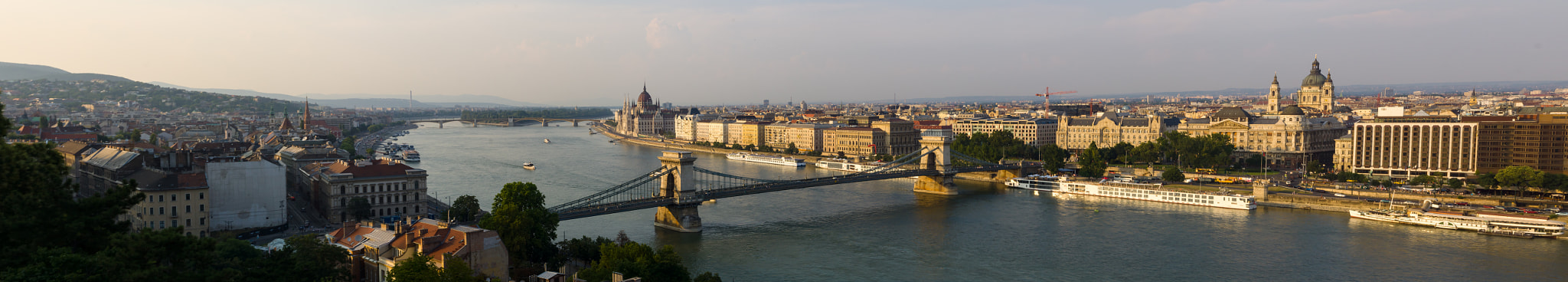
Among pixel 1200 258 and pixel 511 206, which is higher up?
pixel 511 206

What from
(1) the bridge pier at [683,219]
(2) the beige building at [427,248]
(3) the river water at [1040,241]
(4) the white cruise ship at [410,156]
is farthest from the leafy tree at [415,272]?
(4) the white cruise ship at [410,156]

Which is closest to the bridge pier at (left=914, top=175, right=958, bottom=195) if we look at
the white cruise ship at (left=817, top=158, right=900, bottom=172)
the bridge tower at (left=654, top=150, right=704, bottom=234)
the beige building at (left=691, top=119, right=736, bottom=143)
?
the white cruise ship at (left=817, top=158, right=900, bottom=172)

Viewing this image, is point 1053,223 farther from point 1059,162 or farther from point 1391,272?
point 1059,162

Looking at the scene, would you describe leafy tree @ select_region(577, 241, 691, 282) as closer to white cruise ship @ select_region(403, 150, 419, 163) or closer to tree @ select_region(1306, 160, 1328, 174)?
tree @ select_region(1306, 160, 1328, 174)

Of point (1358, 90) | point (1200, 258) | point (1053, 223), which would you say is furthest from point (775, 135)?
point (1358, 90)

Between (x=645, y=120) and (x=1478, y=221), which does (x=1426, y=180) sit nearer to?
(x=1478, y=221)

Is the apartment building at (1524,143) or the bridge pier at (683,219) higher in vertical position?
the apartment building at (1524,143)

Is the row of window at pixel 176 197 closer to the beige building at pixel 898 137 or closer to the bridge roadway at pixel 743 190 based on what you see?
the bridge roadway at pixel 743 190
